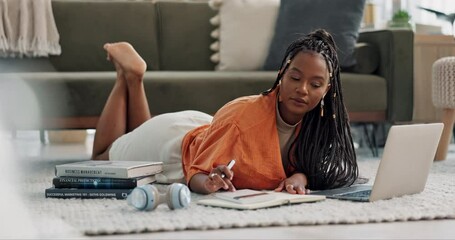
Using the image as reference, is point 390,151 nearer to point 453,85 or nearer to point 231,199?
point 231,199

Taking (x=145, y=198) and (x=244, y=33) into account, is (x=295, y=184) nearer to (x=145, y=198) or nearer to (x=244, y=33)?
(x=145, y=198)

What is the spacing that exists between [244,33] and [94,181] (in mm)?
1911

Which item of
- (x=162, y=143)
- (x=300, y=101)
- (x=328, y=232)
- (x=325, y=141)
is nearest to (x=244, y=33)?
(x=162, y=143)

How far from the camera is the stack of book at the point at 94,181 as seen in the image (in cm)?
218

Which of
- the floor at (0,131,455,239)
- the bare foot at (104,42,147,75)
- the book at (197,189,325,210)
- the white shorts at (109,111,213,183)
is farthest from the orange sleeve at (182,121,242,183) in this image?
the bare foot at (104,42,147,75)

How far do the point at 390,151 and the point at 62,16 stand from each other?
237 centimetres

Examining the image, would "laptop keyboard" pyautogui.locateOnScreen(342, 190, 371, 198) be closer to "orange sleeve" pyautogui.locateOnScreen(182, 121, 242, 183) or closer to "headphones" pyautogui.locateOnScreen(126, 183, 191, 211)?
"orange sleeve" pyautogui.locateOnScreen(182, 121, 242, 183)

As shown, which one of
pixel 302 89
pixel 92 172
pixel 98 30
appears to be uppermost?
pixel 302 89

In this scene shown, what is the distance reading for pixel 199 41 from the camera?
4.11m

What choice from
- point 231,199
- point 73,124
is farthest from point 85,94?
point 231,199

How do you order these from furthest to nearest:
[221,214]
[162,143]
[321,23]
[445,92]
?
1. [321,23]
2. [445,92]
3. [162,143]
4. [221,214]

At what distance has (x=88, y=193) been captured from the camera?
2.18m

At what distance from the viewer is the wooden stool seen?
3.53m

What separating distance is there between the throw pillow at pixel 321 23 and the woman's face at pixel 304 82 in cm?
161
